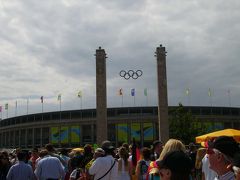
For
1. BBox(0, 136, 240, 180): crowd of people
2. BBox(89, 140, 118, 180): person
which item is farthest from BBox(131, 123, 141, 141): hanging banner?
BBox(89, 140, 118, 180): person

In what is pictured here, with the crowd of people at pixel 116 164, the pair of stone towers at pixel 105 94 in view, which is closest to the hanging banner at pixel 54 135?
the pair of stone towers at pixel 105 94

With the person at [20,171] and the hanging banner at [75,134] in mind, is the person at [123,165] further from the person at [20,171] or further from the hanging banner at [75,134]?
the hanging banner at [75,134]

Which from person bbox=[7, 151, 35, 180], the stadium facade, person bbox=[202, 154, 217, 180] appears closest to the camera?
person bbox=[202, 154, 217, 180]

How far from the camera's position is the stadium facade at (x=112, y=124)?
302 feet

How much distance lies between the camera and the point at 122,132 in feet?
302

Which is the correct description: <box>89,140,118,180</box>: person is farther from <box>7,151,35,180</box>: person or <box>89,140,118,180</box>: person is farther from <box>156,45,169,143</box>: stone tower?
<box>156,45,169,143</box>: stone tower

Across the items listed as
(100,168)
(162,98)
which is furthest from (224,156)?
(162,98)

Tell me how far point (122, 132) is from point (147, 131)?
5.57 meters

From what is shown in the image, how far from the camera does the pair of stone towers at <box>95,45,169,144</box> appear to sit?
6394cm

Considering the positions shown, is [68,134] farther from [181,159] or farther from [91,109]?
[181,159]

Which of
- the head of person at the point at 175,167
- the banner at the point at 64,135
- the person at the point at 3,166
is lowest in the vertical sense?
the banner at the point at 64,135

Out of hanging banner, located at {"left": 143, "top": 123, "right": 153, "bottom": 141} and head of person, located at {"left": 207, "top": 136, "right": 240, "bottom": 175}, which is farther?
hanging banner, located at {"left": 143, "top": 123, "right": 153, "bottom": 141}

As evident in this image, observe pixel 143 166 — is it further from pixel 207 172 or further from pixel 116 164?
pixel 207 172

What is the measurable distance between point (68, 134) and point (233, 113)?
3954 centimetres
